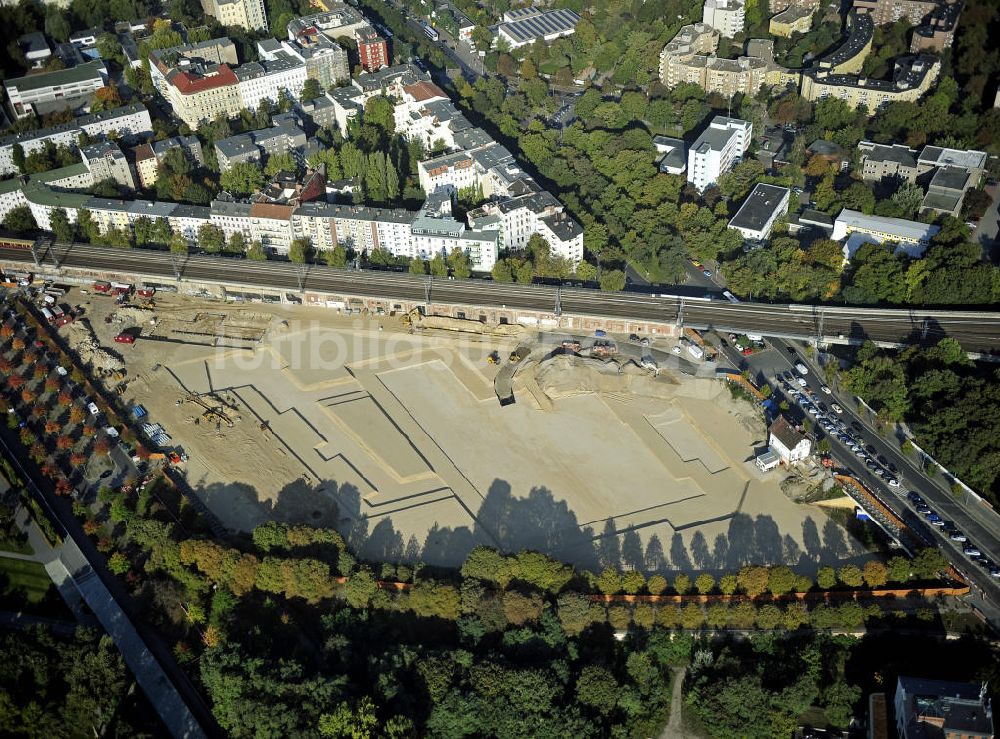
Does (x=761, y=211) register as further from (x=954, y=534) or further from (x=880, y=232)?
(x=954, y=534)

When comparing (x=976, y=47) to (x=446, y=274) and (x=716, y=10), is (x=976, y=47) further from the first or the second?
(x=446, y=274)

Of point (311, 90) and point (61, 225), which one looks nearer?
point (61, 225)

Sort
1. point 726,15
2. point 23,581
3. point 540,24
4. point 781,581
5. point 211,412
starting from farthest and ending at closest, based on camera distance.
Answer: point 540,24 < point 726,15 < point 211,412 < point 23,581 < point 781,581

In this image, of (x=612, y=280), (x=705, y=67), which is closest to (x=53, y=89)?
(x=612, y=280)

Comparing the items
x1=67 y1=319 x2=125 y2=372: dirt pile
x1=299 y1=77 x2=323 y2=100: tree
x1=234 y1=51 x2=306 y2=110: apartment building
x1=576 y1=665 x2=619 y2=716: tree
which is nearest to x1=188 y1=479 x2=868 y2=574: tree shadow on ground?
x1=576 y1=665 x2=619 y2=716: tree

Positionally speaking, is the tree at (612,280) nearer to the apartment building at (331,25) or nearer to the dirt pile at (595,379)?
the dirt pile at (595,379)
